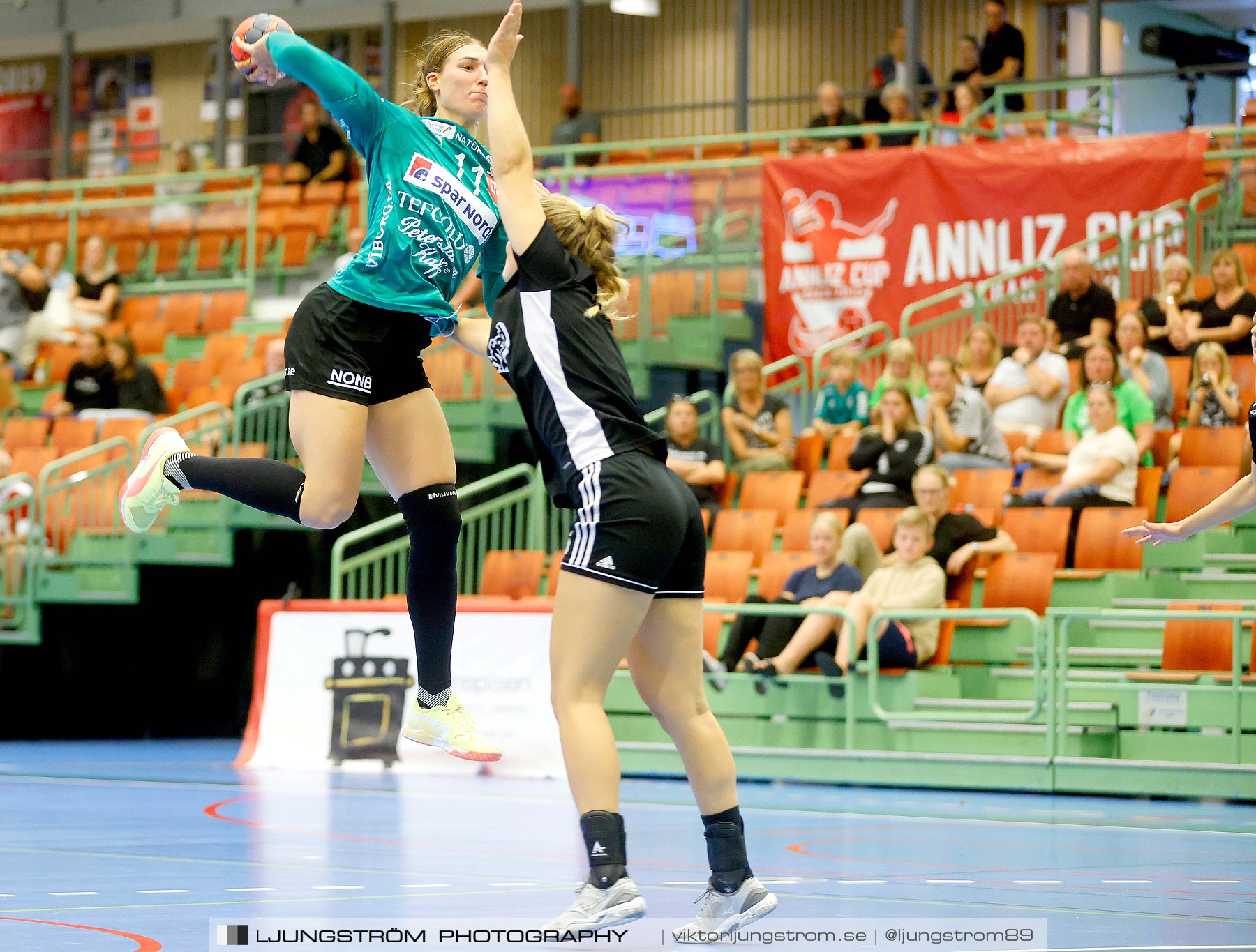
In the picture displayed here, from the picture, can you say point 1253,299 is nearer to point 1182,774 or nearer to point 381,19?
point 1182,774

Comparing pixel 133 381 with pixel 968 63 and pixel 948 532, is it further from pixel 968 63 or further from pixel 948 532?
pixel 968 63

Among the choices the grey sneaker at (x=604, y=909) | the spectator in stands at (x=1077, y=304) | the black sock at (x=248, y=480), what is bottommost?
the grey sneaker at (x=604, y=909)

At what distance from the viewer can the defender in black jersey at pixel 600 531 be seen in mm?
4527

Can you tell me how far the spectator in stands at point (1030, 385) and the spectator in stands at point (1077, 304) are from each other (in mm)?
209

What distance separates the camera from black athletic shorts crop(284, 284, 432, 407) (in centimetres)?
493

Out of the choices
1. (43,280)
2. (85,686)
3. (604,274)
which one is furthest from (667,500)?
(43,280)

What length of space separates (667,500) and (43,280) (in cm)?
1319

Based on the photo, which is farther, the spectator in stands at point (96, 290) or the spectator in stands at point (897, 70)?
the spectator in stands at point (897, 70)

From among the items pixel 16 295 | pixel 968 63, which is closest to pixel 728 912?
pixel 968 63

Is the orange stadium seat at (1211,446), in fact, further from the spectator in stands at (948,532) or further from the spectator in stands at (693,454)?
the spectator in stands at (693,454)

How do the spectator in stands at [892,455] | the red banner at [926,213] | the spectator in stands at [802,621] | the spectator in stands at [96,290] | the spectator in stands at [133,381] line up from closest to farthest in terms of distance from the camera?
the spectator in stands at [802,621] → the spectator in stands at [892,455] → the red banner at [926,213] → the spectator in stands at [133,381] → the spectator in stands at [96,290]

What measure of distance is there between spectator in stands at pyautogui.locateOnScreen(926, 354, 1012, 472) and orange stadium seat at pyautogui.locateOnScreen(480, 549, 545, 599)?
2823mm

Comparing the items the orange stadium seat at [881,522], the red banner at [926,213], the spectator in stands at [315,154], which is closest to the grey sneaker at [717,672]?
the orange stadium seat at [881,522]

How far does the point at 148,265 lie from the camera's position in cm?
1739
